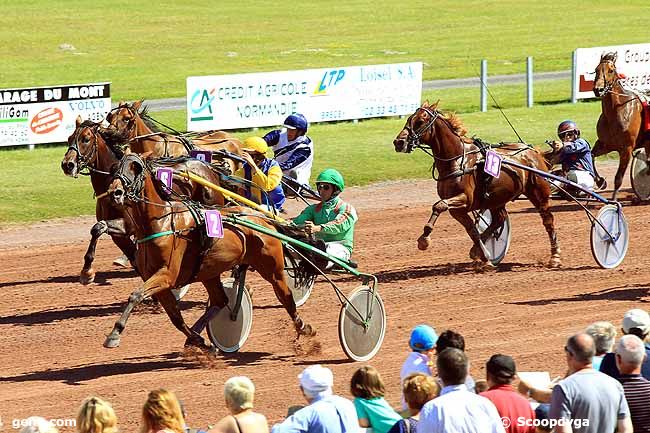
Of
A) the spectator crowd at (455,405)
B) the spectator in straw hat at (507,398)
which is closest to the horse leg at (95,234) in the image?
the spectator crowd at (455,405)

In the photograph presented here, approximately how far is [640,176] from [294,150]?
6.91 m

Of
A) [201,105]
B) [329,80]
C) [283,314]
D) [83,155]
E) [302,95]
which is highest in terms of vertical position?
[329,80]

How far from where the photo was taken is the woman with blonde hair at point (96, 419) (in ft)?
21.5

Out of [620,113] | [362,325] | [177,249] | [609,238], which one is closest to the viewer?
[177,249]

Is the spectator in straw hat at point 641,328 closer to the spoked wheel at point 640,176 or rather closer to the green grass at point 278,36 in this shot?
the spoked wheel at point 640,176

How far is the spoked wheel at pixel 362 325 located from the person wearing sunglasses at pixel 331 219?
635 mm

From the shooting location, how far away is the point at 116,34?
1876 inches

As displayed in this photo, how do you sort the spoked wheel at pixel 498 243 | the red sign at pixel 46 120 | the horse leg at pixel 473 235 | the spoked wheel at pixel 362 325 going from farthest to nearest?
1. the red sign at pixel 46 120
2. the spoked wheel at pixel 498 243
3. the horse leg at pixel 473 235
4. the spoked wheel at pixel 362 325

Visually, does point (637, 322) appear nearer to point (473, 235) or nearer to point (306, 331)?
point (306, 331)

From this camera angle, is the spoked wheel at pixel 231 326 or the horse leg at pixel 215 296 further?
the spoked wheel at pixel 231 326

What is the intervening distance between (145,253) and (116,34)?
37433 mm

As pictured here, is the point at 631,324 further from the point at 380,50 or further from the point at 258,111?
the point at 380,50

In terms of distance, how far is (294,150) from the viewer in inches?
627

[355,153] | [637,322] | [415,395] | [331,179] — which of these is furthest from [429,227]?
[355,153]
